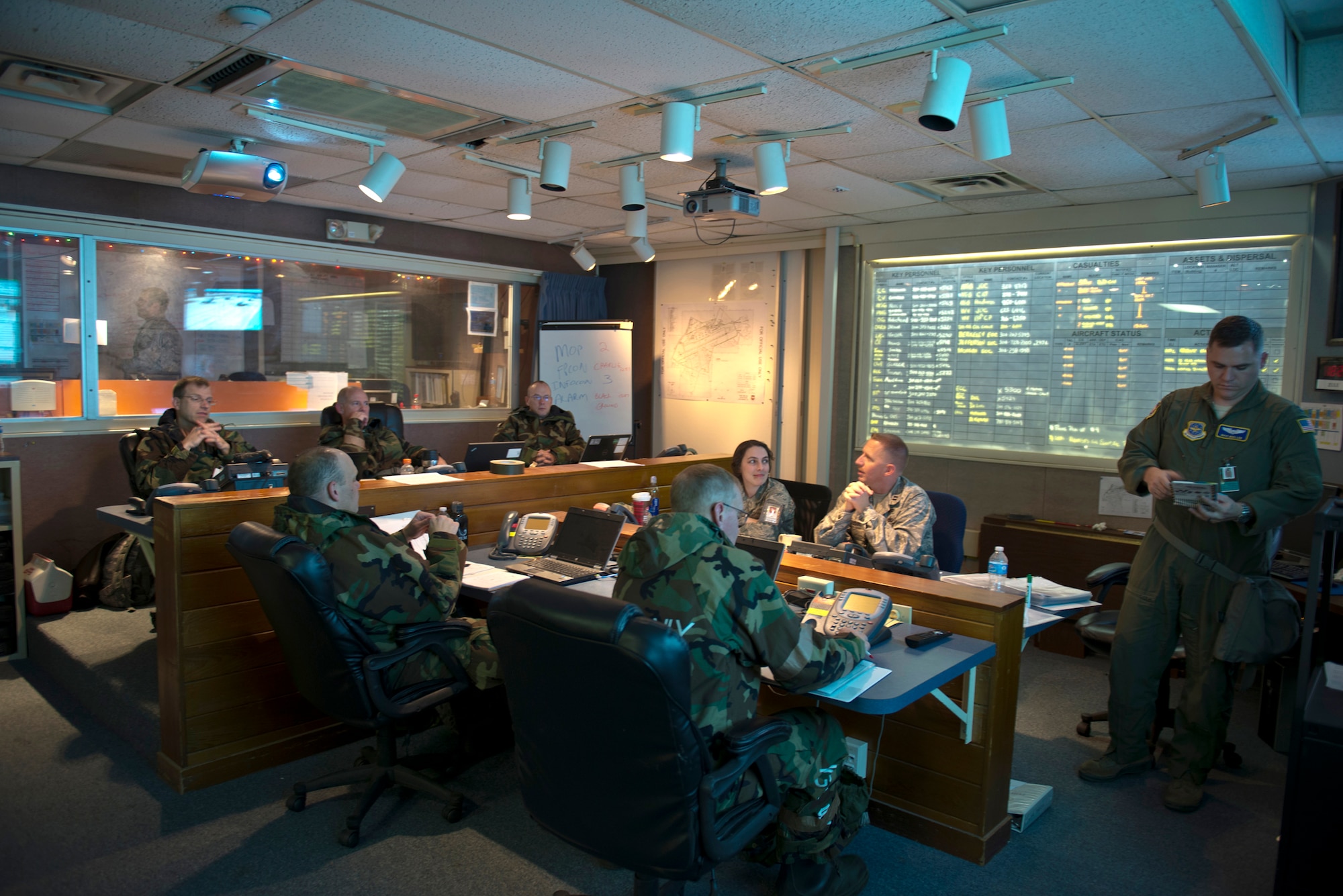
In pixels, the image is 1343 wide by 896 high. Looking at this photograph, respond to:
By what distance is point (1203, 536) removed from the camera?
293cm

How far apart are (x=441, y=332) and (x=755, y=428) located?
2.77m

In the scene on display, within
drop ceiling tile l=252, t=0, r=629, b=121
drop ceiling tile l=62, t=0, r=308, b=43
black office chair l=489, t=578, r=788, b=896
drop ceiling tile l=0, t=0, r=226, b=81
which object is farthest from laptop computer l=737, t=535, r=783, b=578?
drop ceiling tile l=0, t=0, r=226, b=81

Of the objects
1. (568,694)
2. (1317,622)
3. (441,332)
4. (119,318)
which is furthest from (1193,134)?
(119,318)

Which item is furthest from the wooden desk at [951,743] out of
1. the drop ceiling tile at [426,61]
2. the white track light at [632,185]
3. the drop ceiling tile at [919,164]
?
the white track light at [632,185]

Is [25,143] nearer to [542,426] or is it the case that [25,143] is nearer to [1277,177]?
[542,426]

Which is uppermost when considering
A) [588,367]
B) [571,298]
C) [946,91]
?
[946,91]

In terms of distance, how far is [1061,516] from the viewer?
554cm

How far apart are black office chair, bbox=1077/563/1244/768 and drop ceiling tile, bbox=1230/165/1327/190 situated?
2274 millimetres

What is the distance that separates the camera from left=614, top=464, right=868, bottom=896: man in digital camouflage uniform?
1904 mm

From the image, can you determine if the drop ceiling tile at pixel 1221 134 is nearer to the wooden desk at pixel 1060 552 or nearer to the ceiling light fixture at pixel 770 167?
the ceiling light fixture at pixel 770 167

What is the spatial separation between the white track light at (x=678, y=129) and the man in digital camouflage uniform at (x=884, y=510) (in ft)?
4.69

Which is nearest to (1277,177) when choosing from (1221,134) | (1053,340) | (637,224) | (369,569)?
(1221,134)

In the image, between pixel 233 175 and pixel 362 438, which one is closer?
pixel 233 175

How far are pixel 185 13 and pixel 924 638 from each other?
2976 mm
